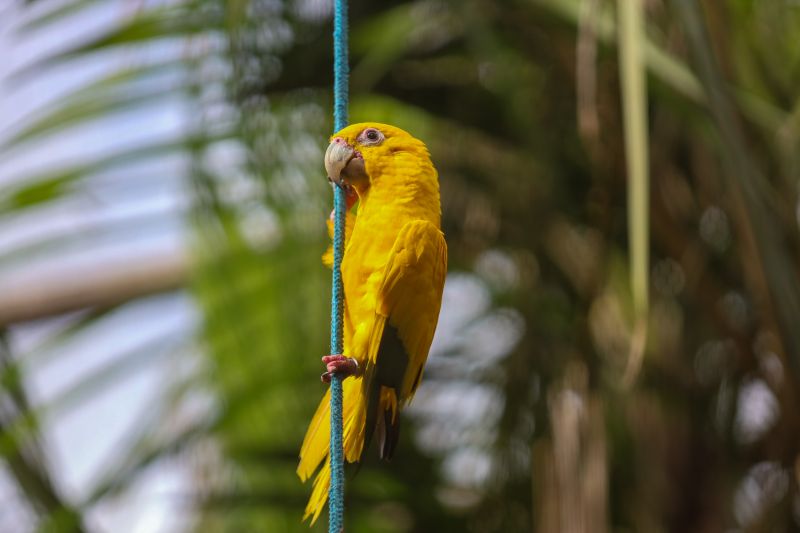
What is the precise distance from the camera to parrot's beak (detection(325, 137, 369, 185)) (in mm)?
781

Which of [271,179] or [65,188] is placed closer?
[271,179]

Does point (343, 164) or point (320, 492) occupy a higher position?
point (343, 164)

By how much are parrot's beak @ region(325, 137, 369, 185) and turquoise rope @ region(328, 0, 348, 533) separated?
1 centimetres

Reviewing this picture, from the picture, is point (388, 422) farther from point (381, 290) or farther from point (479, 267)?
point (479, 267)

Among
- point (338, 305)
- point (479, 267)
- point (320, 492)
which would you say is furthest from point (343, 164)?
point (479, 267)

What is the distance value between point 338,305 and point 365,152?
0.15m

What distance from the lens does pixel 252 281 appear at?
171cm

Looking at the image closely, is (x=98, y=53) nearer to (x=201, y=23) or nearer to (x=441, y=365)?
(x=201, y=23)

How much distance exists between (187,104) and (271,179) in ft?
0.89

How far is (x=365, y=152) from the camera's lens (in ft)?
2.66

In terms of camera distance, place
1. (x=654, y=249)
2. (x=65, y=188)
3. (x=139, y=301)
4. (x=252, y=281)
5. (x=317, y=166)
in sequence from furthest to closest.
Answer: (x=139, y=301) < (x=654, y=249) < (x=65, y=188) < (x=252, y=281) < (x=317, y=166)

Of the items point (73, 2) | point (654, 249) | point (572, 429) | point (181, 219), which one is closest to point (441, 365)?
point (572, 429)

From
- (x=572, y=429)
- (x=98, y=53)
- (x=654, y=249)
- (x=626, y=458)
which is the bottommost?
(x=626, y=458)

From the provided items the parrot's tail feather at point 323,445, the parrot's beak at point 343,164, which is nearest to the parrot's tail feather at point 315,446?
the parrot's tail feather at point 323,445
